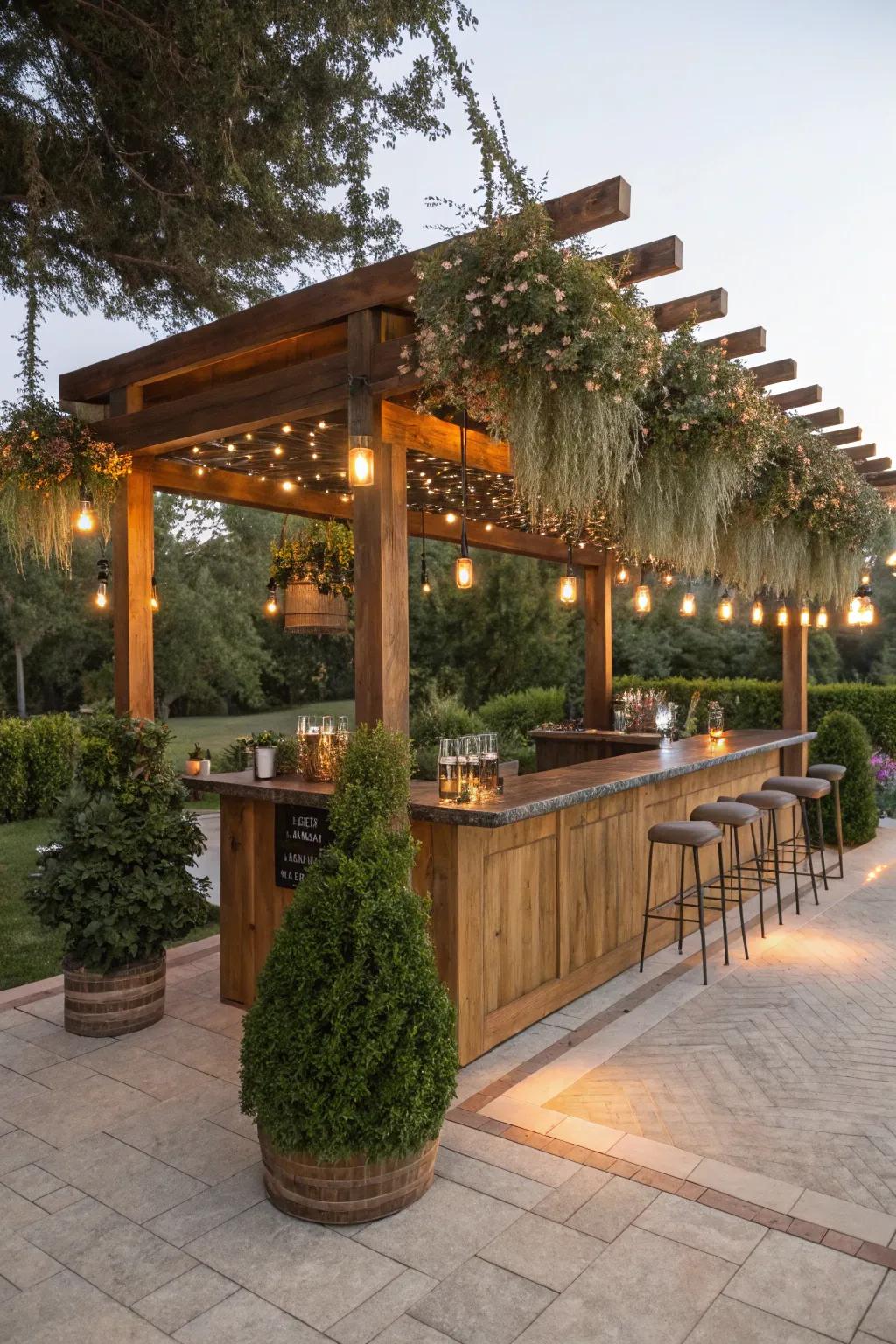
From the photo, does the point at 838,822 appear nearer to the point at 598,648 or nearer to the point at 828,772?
the point at 828,772

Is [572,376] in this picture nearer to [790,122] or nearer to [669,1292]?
[669,1292]

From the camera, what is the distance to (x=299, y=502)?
641 cm

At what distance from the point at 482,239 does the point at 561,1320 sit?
11.0ft

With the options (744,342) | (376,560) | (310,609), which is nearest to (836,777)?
(744,342)

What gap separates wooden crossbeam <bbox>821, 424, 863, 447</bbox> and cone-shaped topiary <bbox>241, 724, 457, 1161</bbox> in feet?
17.0

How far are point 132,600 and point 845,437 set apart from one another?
509cm

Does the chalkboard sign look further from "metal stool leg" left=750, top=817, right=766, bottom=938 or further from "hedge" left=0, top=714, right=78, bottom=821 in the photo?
"hedge" left=0, top=714, right=78, bottom=821

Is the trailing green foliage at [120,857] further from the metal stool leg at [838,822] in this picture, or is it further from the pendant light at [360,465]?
the metal stool leg at [838,822]

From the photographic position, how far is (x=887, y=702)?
10.3 metres

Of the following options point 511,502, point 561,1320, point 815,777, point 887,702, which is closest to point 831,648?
point 887,702

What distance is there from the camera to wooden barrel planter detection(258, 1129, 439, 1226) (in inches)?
102

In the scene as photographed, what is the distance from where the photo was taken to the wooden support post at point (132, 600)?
4.89 meters

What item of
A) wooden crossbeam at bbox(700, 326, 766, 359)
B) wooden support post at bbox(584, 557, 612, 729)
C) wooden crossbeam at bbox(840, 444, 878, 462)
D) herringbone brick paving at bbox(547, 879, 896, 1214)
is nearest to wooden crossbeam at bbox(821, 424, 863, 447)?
wooden crossbeam at bbox(840, 444, 878, 462)

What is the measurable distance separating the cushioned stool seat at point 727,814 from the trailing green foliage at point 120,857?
2932 mm
